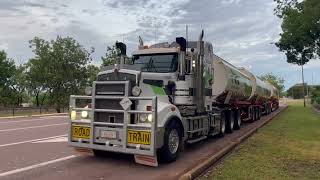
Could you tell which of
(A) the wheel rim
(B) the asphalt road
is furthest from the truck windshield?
(B) the asphalt road

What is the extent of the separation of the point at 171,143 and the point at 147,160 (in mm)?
1041

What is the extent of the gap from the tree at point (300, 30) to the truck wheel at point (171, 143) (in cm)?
1677

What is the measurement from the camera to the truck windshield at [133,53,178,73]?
39.4 feet

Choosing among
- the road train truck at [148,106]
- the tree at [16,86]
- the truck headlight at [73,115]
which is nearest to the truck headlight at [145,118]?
the road train truck at [148,106]

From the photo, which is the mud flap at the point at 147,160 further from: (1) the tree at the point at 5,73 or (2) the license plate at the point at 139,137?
(1) the tree at the point at 5,73

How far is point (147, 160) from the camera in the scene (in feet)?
32.4

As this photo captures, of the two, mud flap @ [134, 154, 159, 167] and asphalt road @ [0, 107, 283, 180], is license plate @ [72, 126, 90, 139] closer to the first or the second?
asphalt road @ [0, 107, 283, 180]

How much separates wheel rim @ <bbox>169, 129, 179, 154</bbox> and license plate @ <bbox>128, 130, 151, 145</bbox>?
1075 millimetres

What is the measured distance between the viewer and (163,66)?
39.6 ft

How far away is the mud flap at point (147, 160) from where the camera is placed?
9788 millimetres

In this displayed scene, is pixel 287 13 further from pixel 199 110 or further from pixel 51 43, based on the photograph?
pixel 51 43

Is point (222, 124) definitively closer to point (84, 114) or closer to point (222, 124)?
point (222, 124)

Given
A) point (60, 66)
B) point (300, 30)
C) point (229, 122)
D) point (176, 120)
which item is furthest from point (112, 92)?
point (60, 66)

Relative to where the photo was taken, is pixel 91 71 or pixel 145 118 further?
pixel 91 71
